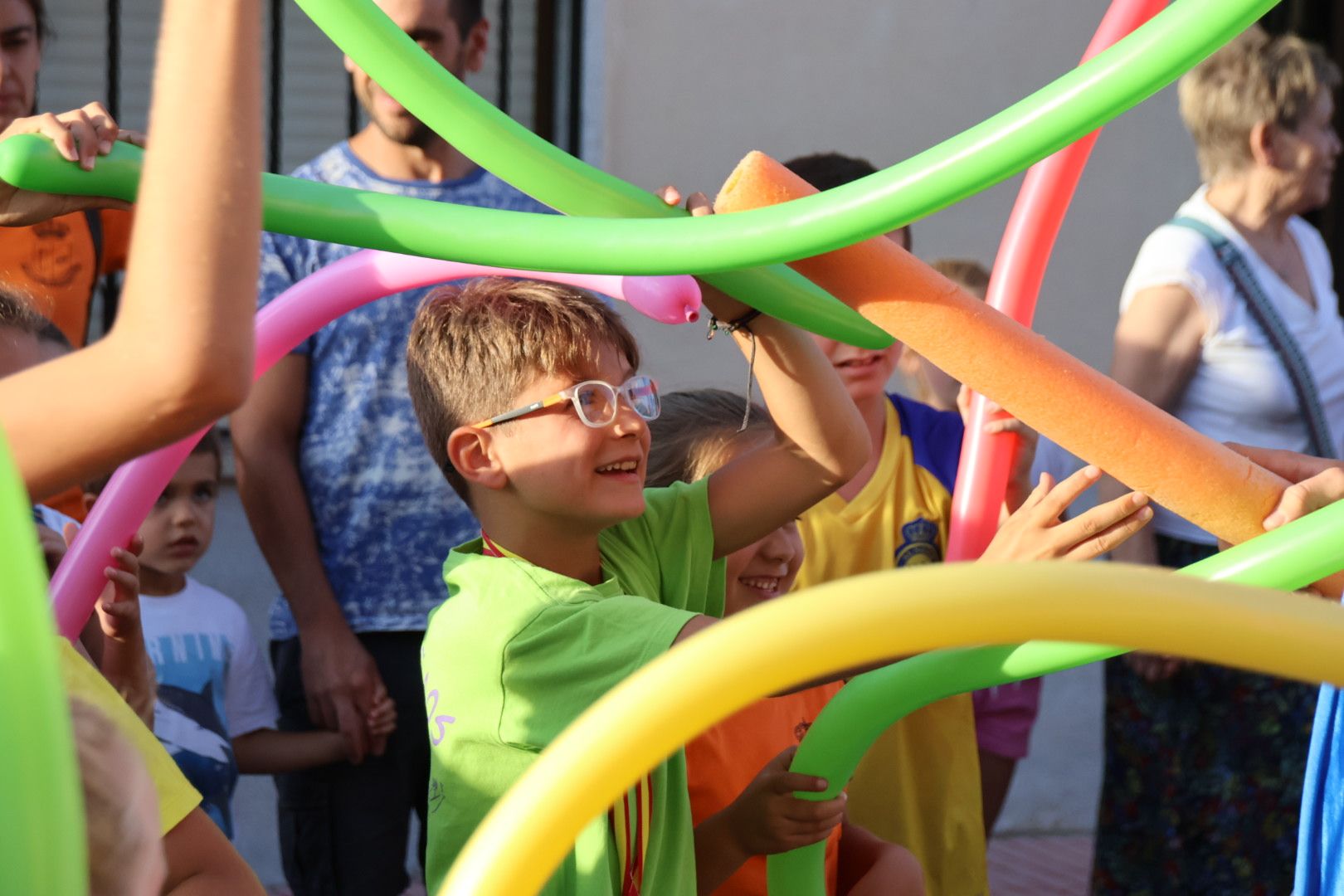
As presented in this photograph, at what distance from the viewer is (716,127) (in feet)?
17.2

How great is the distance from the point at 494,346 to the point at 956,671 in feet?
2.72

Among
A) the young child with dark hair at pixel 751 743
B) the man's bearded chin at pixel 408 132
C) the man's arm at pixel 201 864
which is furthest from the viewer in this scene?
the man's bearded chin at pixel 408 132

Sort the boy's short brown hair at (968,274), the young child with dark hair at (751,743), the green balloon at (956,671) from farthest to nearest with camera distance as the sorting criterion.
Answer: the boy's short brown hair at (968,274)
the young child with dark hair at (751,743)
the green balloon at (956,671)

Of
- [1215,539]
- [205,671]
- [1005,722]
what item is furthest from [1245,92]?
[205,671]

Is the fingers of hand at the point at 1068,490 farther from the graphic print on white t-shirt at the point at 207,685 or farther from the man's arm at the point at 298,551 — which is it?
the graphic print on white t-shirt at the point at 207,685

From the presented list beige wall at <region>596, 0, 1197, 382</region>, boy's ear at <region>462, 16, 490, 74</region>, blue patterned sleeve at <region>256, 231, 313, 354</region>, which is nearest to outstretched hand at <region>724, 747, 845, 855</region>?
blue patterned sleeve at <region>256, 231, 313, 354</region>

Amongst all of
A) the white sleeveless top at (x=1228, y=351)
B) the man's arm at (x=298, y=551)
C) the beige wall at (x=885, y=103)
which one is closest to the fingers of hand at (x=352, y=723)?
the man's arm at (x=298, y=551)

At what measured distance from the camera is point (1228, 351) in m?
3.45

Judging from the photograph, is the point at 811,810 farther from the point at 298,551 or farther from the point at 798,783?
the point at 298,551

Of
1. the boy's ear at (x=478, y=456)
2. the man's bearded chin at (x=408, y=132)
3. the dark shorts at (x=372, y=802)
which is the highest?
the man's bearded chin at (x=408, y=132)

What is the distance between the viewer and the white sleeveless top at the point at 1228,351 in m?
3.44

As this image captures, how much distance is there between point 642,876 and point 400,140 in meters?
1.77

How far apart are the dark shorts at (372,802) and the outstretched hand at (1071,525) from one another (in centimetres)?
150

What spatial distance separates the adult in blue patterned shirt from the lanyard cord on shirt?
61.4 inches
